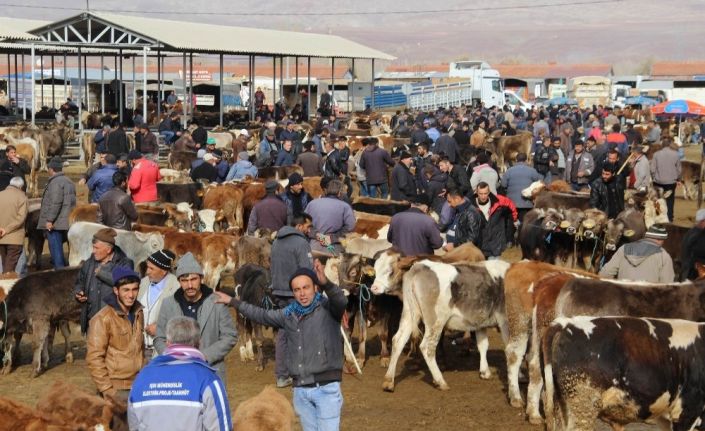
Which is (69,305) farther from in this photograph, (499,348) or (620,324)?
(620,324)

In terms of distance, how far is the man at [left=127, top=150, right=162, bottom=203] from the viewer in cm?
1680

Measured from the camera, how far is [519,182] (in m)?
17.1

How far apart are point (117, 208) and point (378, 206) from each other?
475 centimetres

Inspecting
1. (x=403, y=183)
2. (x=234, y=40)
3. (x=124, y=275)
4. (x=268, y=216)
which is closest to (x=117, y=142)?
(x=403, y=183)

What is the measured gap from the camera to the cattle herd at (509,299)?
798 cm

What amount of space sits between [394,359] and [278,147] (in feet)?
49.2

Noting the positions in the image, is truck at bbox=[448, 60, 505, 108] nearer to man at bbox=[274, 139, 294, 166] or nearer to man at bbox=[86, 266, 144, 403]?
man at bbox=[274, 139, 294, 166]

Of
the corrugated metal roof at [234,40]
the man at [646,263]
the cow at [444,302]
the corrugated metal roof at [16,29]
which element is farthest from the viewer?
the corrugated metal roof at [16,29]

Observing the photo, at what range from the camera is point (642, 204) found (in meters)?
17.8

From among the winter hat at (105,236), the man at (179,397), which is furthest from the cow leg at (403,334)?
the man at (179,397)

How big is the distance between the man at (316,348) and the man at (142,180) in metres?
10.0

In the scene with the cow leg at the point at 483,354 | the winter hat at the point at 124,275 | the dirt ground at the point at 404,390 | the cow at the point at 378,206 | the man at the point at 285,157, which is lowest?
the dirt ground at the point at 404,390

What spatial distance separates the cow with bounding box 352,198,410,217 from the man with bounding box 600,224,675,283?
6885mm

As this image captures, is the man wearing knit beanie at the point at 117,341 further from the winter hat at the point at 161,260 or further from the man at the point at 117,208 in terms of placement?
the man at the point at 117,208
